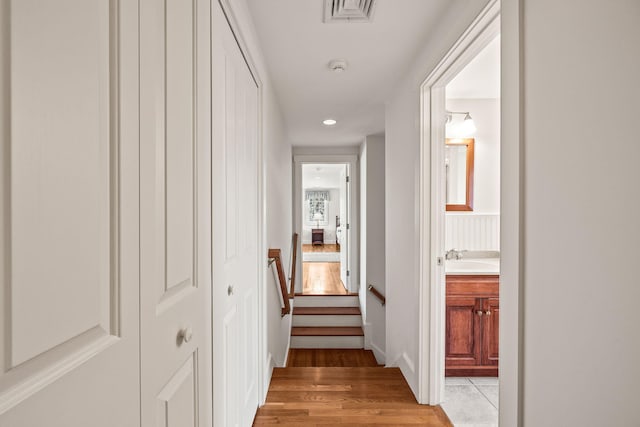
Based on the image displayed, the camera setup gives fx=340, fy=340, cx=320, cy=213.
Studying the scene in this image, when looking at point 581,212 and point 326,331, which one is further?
point 326,331

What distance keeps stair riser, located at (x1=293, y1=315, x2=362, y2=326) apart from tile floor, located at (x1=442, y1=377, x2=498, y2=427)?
2090 millimetres

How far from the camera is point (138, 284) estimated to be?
0.67 meters

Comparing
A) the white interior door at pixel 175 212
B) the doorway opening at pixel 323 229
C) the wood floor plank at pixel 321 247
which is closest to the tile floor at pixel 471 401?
the white interior door at pixel 175 212

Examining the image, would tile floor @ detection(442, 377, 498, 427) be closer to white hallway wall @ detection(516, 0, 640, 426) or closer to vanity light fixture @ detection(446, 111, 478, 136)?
white hallway wall @ detection(516, 0, 640, 426)

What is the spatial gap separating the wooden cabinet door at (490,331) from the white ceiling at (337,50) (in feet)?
6.18

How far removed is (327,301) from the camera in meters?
4.98

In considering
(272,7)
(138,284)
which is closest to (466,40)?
(272,7)

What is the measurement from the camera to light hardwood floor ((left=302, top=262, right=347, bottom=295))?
224 inches

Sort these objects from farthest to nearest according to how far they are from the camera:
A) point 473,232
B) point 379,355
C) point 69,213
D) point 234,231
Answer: point 379,355, point 473,232, point 234,231, point 69,213

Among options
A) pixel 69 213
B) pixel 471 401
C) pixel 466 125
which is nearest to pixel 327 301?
pixel 471 401

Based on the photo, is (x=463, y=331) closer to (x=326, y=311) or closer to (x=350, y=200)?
(x=326, y=311)

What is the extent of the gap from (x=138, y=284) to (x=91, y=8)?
48cm

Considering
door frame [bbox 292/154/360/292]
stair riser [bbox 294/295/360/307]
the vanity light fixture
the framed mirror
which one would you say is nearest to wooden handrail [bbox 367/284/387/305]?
stair riser [bbox 294/295/360/307]

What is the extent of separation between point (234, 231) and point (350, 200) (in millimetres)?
3851
